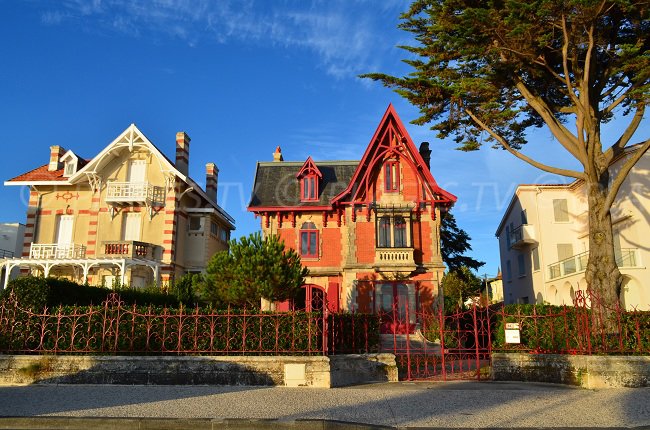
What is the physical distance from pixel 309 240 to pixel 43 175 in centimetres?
1685

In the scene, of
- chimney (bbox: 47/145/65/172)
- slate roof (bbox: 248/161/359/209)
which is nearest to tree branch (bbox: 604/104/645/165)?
slate roof (bbox: 248/161/359/209)

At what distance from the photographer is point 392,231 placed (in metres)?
24.9

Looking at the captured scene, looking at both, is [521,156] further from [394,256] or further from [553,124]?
[394,256]

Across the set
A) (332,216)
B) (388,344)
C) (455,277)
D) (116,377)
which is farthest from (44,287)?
(455,277)

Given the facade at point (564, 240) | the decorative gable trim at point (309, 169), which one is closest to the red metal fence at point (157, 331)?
the decorative gable trim at point (309, 169)

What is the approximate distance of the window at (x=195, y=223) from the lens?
95.7 ft

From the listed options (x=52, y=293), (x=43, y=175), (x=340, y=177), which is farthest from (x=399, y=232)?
(x=43, y=175)

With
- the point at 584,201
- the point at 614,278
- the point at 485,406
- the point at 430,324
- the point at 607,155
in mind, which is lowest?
the point at 485,406

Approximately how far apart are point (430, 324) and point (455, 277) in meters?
22.4

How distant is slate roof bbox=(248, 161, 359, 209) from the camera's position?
86.2 ft

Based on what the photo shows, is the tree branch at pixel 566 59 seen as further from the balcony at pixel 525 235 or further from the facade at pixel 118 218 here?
the facade at pixel 118 218

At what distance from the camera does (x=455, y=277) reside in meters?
41.0

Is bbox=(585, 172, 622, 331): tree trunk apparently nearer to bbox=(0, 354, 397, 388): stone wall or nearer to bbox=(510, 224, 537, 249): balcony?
bbox=(0, 354, 397, 388): stone wall

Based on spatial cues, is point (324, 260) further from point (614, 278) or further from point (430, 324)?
point (614, 278)
